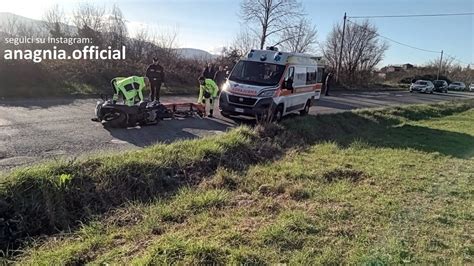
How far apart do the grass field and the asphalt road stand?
163 centimetres

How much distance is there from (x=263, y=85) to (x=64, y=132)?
572 centimetres

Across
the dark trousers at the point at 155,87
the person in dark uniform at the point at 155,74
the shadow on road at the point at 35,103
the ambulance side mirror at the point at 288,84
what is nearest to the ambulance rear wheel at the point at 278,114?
the ambulance side mirror at the point at 288,84

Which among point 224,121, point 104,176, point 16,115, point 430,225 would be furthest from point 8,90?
point 430,225

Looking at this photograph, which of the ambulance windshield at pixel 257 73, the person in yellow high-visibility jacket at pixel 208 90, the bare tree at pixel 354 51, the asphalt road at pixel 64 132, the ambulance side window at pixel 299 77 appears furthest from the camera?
the bare tree at pixel 354 51

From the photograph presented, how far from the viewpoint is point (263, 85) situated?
38.8ft

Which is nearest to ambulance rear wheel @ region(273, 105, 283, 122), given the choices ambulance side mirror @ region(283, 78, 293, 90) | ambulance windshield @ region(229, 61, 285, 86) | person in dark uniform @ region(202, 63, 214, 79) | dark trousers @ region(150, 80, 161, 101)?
ambulance side mirror @ region(283, 78, 293, 90)

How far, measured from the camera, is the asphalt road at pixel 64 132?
277 inches

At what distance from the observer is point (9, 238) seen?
4.09 m

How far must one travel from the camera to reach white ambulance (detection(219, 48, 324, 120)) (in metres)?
11.6

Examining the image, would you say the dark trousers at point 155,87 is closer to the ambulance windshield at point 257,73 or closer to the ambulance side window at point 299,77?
the ambulance windshield at point 257,73

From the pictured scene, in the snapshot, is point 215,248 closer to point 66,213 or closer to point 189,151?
point 66,213

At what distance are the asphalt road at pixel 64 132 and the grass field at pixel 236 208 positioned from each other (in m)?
1.63

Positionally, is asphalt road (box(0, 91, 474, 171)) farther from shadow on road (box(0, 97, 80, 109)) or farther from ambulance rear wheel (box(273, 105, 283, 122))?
ambulance rear wheel (box(273, 105, 283, 122))

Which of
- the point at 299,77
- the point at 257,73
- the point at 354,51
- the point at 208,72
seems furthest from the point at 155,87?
the point at 354,51
